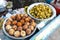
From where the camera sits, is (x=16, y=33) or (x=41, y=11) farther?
(x=41, y=11)

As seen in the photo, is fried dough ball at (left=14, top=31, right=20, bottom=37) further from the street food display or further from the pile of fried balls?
the street food display

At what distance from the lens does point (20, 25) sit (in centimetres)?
75

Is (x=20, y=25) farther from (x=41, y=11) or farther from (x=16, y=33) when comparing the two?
(x=41, y=11)

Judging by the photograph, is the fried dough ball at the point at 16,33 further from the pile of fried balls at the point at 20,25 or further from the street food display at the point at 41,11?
the street food display at the point at 41,11

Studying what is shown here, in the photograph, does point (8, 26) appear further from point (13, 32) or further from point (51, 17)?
point (51, 17)

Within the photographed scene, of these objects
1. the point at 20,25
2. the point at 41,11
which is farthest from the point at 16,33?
the point at 41,11

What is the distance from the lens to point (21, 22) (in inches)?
30.1

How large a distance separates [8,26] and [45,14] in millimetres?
209

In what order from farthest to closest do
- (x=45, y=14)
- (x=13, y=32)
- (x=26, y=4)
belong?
(x=26, y=4) → (x=45, y=14) → (x=13, y=32)

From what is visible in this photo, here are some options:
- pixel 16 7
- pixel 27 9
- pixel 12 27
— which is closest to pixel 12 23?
pixel 12 27

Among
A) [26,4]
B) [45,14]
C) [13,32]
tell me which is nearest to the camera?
[13,32]

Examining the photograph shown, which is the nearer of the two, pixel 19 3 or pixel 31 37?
pixel 31 37

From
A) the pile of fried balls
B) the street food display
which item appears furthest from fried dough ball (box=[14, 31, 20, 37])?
the street food display

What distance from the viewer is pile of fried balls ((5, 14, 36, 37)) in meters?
0.72
